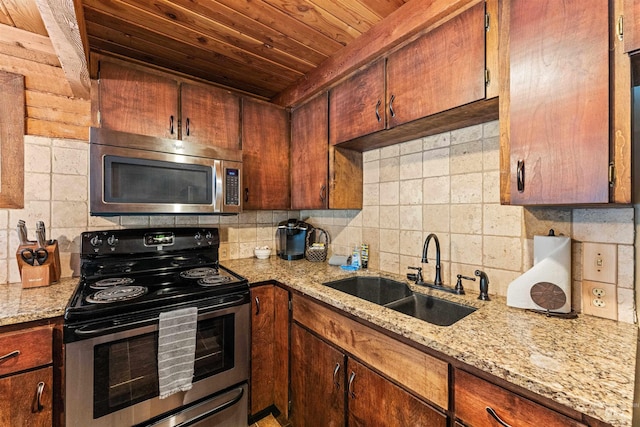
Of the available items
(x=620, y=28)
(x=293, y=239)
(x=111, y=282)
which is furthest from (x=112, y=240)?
(x=620, y=28)

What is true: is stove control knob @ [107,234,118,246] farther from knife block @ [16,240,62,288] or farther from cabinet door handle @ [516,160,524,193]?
cabinet door handle @ [516,160,524,193]

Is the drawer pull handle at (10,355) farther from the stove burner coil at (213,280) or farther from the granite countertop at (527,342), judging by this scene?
the stove burner coil at (213,280)

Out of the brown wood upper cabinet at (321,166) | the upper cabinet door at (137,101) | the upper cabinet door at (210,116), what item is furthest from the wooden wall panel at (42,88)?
the brown wood upper cabinet at (321,166)

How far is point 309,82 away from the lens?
201 centimetres

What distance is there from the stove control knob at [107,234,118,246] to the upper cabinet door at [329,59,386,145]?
1.53 meters

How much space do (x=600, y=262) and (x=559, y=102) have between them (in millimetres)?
655

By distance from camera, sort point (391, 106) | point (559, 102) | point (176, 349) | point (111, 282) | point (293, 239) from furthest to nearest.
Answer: point (293, 239) < point (111, 282) < point (391, 106) < point (176, 349) < point (559, 102)

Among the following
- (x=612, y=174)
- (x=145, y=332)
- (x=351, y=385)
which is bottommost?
(x=351, y=385)

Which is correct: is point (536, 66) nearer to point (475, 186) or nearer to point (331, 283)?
point (475, 186)

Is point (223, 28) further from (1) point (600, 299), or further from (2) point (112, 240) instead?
(1) point (600, 299)

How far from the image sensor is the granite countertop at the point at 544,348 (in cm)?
65

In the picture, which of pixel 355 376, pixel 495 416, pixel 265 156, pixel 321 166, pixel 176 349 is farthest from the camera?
pixel 265 156

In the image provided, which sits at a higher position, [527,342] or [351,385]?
[527,342]

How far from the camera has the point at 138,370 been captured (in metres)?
1.31
